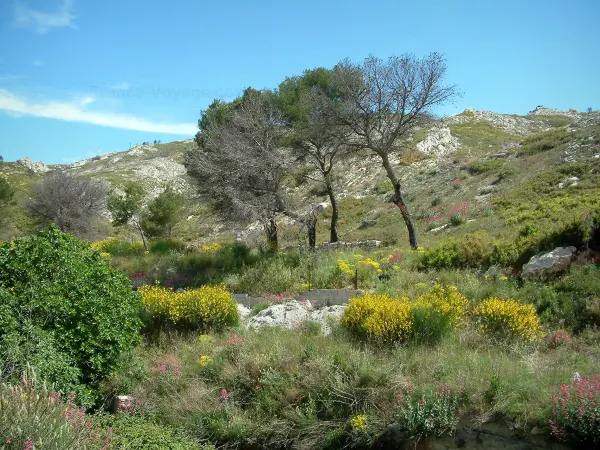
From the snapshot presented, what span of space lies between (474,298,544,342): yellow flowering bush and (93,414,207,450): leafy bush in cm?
495

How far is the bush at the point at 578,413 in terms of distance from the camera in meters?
5.05

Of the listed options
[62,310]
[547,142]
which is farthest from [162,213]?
[547,142]

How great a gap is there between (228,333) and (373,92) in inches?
471

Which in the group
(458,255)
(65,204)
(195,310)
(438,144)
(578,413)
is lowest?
(578,413)

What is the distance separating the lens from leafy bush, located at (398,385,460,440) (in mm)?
5816

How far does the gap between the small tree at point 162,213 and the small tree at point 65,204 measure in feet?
13.0

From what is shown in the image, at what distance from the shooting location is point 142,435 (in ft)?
21.8

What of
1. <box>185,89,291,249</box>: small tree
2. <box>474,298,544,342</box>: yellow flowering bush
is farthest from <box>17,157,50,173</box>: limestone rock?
<box>474,298,544,342</box>: yellow flowering bush

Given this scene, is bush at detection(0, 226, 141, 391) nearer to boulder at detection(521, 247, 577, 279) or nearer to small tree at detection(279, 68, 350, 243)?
boulder at detection(521, 247, 577, 279)

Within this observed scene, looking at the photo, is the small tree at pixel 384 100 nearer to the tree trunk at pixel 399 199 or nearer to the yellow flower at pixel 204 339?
the tree trunk at pixel 399 199

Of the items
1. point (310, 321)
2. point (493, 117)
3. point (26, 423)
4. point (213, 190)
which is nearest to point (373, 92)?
point (213, 190)

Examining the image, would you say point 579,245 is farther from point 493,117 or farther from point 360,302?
point 493,117

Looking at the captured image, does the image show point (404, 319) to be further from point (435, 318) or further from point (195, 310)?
point (195, 310)

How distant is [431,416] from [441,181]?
104 ft
